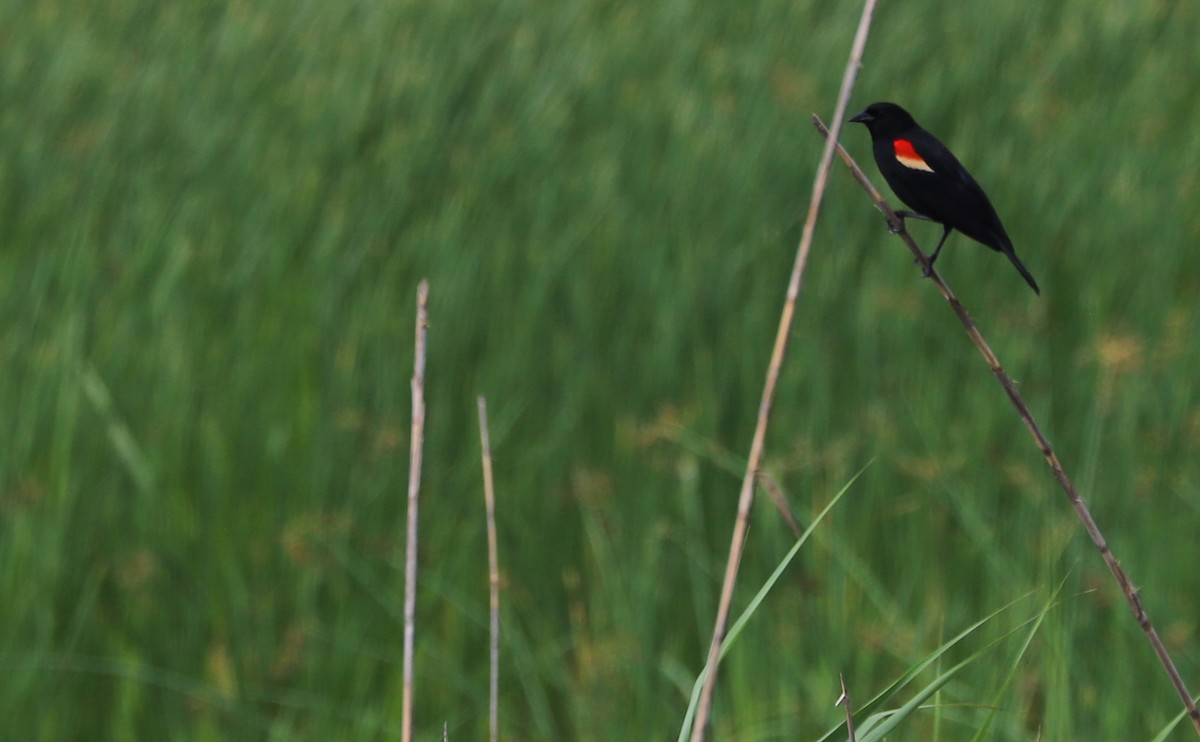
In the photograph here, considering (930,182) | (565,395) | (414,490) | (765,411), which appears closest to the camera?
(765,411)

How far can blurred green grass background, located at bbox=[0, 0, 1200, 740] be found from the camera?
2.93m

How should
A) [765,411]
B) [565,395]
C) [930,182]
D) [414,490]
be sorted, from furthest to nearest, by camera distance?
1. [565,395]
2. [930,182]
3. [414,490]
4. [765,411]

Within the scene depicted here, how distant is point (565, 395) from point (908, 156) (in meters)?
1.93

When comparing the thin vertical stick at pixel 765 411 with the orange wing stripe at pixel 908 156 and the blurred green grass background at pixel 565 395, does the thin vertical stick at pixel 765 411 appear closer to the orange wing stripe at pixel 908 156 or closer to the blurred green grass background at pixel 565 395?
the orange wing stripe at pixel 908 156

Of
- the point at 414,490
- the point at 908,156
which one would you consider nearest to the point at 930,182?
the point at 908,156

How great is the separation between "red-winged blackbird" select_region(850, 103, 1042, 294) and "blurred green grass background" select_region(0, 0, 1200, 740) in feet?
1.82

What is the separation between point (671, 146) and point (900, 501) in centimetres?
178

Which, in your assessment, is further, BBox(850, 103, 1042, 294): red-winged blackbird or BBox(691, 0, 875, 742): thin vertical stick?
BBox(850, 103, 1042, 294): red-winged blackbird

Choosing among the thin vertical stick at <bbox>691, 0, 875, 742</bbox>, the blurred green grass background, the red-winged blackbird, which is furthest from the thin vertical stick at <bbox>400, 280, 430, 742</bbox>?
the blurred green grass background

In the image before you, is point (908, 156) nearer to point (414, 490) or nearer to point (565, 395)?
point (414, 490)

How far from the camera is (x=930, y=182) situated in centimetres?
172

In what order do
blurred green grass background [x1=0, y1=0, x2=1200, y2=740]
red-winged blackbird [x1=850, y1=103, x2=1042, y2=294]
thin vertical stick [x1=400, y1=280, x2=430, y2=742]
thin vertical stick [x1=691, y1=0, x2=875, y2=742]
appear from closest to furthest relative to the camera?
thin vertical stick [x1=691, y1=0, x2=875, y2=742] < thin vertical stick [x1=400, y1=280, x2=430, y2=742] < red-winged blackbird [x1=850, y1=103, x2=1042, y2=294] < blurred green grass background [x1=0, y1=0, x2=1200, y2=740]

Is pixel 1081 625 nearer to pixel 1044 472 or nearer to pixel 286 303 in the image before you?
pixel 1044 472

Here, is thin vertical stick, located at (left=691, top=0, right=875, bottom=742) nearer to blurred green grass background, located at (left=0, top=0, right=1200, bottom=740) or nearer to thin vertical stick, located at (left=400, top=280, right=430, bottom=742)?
thin vertical stick, located at (left=400, top=280, right=430, bottom=742)
